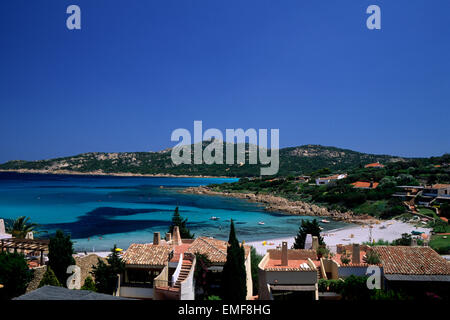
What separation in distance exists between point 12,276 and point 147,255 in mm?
4709

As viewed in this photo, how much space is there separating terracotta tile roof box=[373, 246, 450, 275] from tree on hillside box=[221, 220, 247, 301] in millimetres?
4980

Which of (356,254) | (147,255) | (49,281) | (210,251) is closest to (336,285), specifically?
(356,254)

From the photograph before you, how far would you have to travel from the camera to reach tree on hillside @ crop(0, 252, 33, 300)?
12.1 metres

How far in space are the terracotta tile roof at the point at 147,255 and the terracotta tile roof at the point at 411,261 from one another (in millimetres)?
7713

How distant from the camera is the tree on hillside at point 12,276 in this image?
1212 centimetres

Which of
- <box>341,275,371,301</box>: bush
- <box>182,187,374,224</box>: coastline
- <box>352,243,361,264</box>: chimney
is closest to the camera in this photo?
<box>341,275,371,301</box>: bush

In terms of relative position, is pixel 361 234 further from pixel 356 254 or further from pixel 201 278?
pixel 201 278

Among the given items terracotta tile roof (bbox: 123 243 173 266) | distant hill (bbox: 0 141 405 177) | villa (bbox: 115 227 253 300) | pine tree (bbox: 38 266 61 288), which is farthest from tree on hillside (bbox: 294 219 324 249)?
distant hill (bbox: 0 141 405 177)

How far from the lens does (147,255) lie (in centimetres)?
1273

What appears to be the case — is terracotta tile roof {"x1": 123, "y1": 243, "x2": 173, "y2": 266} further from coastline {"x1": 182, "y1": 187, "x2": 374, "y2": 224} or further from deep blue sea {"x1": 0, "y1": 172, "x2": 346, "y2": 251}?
coastline {"x1": 182, "y1": 187, "x2": 374, "y2": 224}

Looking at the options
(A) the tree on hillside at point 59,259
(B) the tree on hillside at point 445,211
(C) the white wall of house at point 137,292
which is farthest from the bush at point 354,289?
(B) the tree on hillside at point 445,211

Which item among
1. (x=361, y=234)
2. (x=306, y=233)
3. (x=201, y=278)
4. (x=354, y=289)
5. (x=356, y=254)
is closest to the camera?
(x=354, y=289)

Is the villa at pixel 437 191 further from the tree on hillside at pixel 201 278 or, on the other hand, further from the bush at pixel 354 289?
the tree on hillside at pixel 201 278
